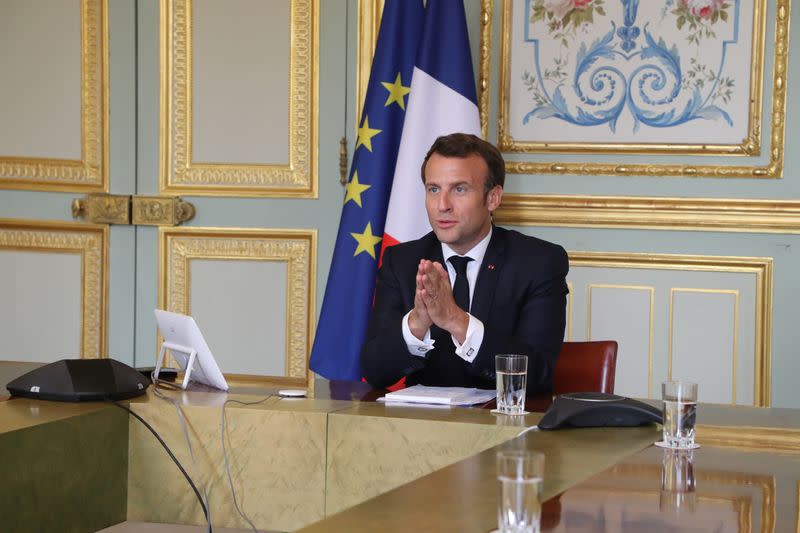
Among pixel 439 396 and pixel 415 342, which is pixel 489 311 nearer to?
pixel 415 342

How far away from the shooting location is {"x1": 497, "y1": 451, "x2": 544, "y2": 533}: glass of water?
3.39 feet

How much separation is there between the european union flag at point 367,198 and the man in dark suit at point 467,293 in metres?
0.96

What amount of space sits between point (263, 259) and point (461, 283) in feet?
5.71

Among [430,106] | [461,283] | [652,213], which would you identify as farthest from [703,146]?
[461,283]

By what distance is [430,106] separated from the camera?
403 cm

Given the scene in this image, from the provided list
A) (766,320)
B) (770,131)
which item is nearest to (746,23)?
(770,131)

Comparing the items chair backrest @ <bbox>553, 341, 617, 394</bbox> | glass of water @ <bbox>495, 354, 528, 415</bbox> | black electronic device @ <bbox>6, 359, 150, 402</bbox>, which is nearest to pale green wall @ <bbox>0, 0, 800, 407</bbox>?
chair backrest @ <bbox>553, 341, 617, 394</bbox>

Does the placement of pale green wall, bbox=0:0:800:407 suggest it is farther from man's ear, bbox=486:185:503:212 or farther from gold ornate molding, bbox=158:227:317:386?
man's ear, bbox=486:185:503:212

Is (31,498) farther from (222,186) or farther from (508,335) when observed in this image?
(222,186)

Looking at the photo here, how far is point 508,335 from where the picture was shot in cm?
283

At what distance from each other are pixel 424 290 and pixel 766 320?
198cm

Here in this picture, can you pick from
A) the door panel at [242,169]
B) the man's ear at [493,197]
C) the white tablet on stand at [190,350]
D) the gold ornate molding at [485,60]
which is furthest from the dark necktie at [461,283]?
the door panel at [242,169]

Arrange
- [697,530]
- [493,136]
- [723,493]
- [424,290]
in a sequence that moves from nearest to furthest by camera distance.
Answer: [697,530], [723,493], [424,290], [493,136]

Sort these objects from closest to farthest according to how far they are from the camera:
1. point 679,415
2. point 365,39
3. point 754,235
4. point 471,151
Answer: point 679,415 < point 471,151 < point 754,235 < point 365,39
